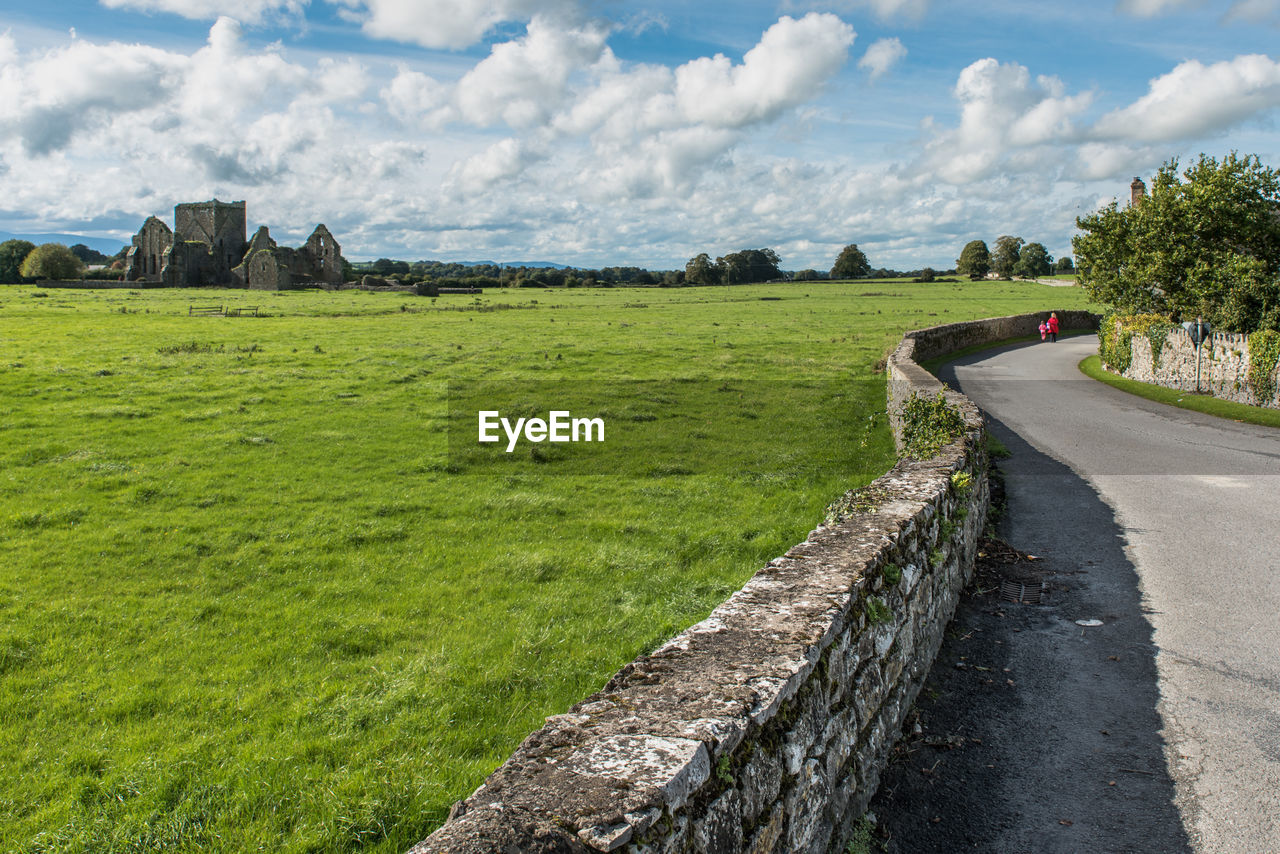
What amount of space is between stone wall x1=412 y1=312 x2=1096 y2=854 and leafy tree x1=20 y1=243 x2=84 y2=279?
363ft

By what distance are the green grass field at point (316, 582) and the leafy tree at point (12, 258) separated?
335 feet

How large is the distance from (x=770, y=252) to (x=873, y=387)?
118483 mm

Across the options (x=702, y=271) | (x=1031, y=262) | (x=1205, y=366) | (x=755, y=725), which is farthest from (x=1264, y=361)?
(x=1031, y=262)

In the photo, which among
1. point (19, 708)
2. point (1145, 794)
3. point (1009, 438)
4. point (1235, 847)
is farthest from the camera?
point (1009, 438)

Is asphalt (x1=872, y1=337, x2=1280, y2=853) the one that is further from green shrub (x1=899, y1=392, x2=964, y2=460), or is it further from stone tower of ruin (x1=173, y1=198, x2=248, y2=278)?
stone tower of ruin (x1=173, y1=198, x2=248, y2=278)

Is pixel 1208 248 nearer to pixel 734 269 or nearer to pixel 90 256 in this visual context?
pixel 734 269

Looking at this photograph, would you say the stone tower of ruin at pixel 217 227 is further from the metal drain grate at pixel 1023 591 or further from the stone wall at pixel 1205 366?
the metal drain grate at pixel 1023 591

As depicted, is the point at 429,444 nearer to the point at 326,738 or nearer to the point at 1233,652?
the point at 326,738

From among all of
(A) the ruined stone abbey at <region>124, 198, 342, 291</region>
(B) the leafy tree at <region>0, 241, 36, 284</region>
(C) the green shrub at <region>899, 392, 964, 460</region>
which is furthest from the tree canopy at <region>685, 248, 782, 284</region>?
(C) the green shrub at <region>899, 392, 964, 460</region>

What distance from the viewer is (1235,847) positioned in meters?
4.06


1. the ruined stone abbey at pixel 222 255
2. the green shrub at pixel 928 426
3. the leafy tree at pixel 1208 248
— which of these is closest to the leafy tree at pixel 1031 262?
the ruined stone abbey at pixel 222 255

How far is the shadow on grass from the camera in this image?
430 centimetres

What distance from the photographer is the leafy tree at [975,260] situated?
425 ft

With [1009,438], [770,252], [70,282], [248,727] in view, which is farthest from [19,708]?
[770,252]
